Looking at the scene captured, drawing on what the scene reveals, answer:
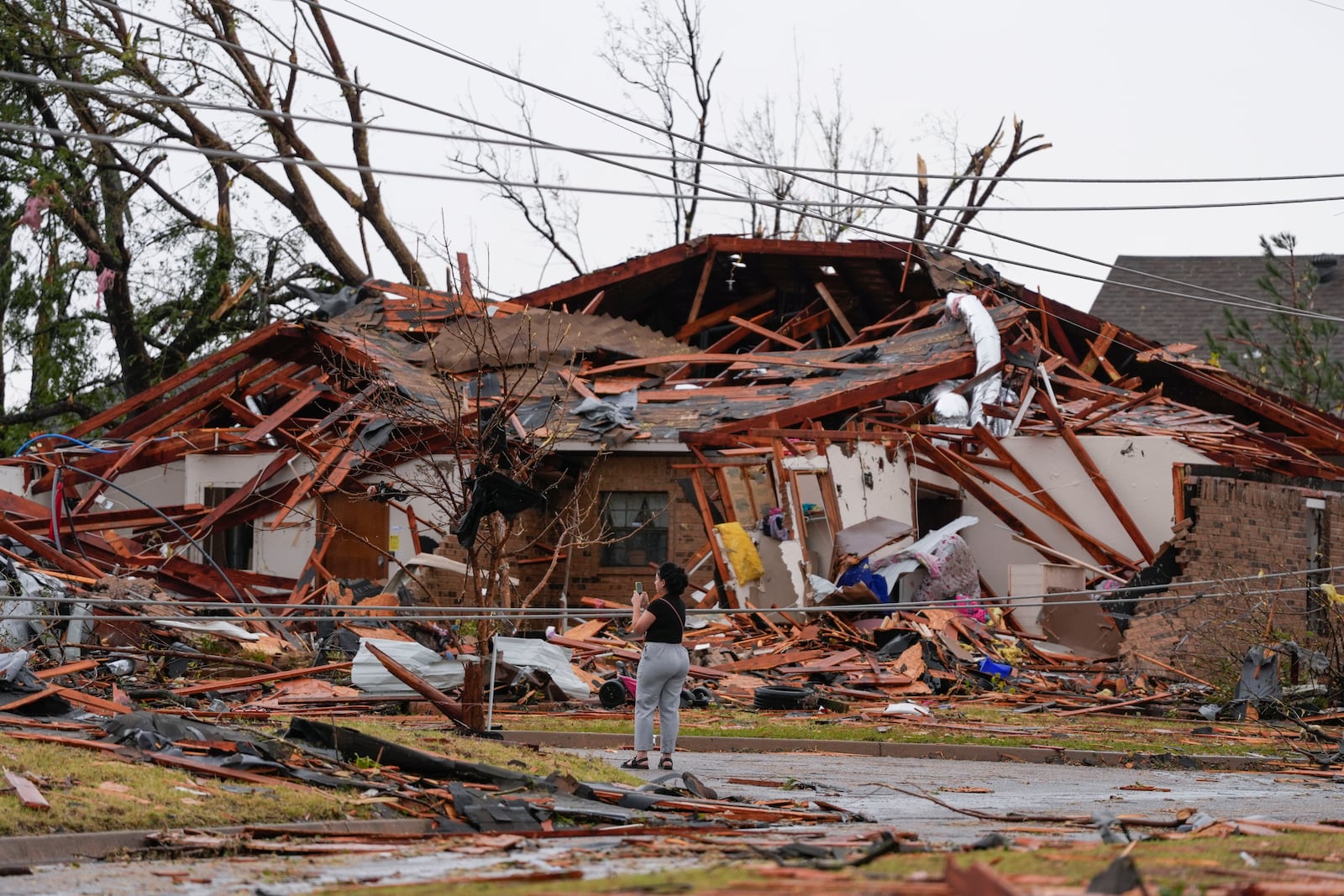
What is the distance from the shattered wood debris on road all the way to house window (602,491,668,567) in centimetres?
5

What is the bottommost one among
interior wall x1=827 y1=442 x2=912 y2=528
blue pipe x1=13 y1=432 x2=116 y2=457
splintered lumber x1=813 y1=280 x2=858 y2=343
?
interior wall x1=827 y1=442 x2=912 y2=528

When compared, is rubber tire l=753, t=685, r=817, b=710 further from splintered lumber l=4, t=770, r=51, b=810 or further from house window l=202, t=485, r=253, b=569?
house window l=202, t=485, r=253, b=569

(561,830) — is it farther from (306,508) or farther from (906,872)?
(306,508)

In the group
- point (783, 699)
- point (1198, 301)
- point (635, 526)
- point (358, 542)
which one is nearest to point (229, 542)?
point (358, 542)

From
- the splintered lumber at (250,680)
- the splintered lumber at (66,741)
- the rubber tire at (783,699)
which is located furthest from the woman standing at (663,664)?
the splintered lumber at (250,680)

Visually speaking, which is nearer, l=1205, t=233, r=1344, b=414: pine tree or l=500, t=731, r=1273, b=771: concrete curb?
l=500, t=731, r=1273, b=771: concrete curb

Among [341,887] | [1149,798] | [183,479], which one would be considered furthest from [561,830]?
[183,479]

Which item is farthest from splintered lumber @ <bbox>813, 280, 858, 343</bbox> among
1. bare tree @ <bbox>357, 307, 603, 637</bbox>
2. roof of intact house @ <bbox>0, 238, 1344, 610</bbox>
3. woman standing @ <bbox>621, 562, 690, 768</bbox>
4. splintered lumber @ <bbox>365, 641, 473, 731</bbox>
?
woman standing @ <bbox>621, 562, 690, 768</bbox>

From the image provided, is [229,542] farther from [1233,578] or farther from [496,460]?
[1233,578]

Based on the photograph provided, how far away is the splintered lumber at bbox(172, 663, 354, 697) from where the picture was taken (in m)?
14.4

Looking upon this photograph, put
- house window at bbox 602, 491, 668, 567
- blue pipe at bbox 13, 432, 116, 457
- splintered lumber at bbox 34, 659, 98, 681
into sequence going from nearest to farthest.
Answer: splintered lumber at bbox 34, 659, 98, 681
house window at bbox 602, 491, 668, 567
blue pipe at bbox 13, 432, 116, 457

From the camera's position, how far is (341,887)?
5.97 meters

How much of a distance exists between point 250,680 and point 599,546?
27.9 ft

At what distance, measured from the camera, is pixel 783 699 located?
51.9 ft
